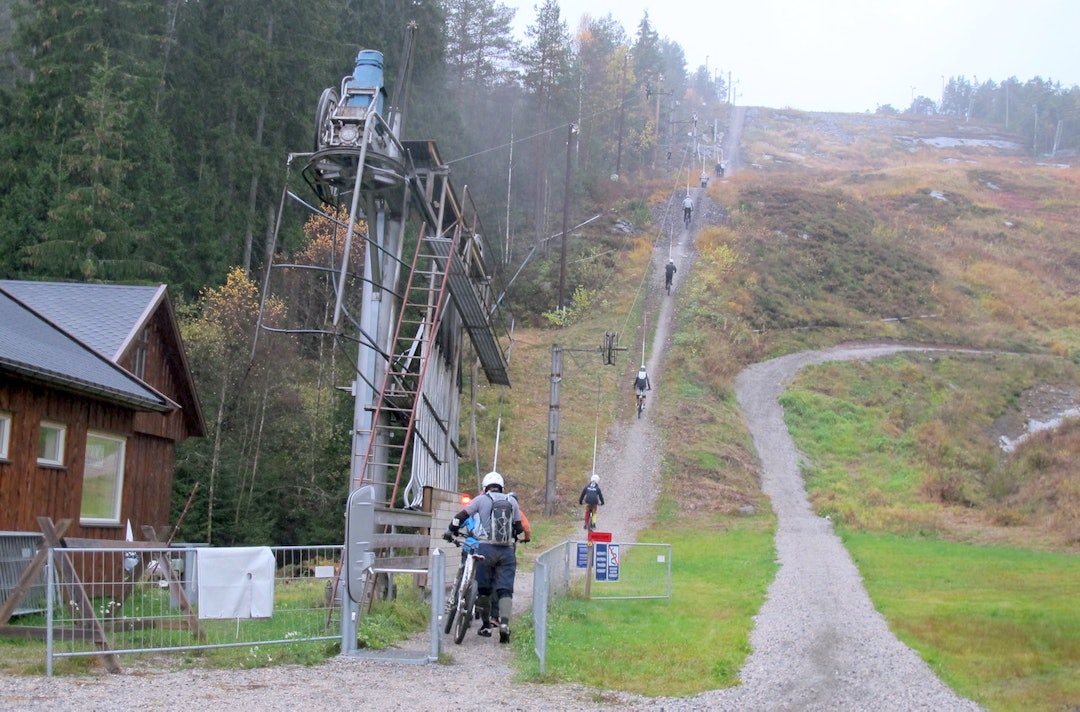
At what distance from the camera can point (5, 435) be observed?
45.3 ft

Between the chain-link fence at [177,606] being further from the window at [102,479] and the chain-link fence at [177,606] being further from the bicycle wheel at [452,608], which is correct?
the window at [102,479]

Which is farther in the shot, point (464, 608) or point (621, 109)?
point (621, 109)

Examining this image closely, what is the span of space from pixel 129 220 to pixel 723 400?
72.9 feet

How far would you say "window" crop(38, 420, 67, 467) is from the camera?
14789 mm

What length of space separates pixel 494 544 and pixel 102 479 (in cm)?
849

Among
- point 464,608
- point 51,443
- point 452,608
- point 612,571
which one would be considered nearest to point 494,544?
point 464,608

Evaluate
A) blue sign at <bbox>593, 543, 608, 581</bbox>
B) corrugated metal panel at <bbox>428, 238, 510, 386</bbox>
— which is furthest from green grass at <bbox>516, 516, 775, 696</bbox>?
corrugated metal panel at <bbox>428, 238, 510, 386</bbox>

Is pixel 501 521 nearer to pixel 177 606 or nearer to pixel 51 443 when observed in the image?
pixel 177 606

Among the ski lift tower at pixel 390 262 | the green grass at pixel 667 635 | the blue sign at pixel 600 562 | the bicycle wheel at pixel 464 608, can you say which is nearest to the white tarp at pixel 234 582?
the bicycle wheel at pixel 464 608

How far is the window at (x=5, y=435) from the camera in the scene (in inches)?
542

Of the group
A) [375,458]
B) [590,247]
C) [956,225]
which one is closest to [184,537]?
[375,458]

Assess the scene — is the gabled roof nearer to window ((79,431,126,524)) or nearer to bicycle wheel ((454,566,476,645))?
window ((79,431,126,524))

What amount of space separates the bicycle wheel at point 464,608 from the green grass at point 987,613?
4.91m

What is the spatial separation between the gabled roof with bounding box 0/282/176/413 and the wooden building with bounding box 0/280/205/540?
25 mm
